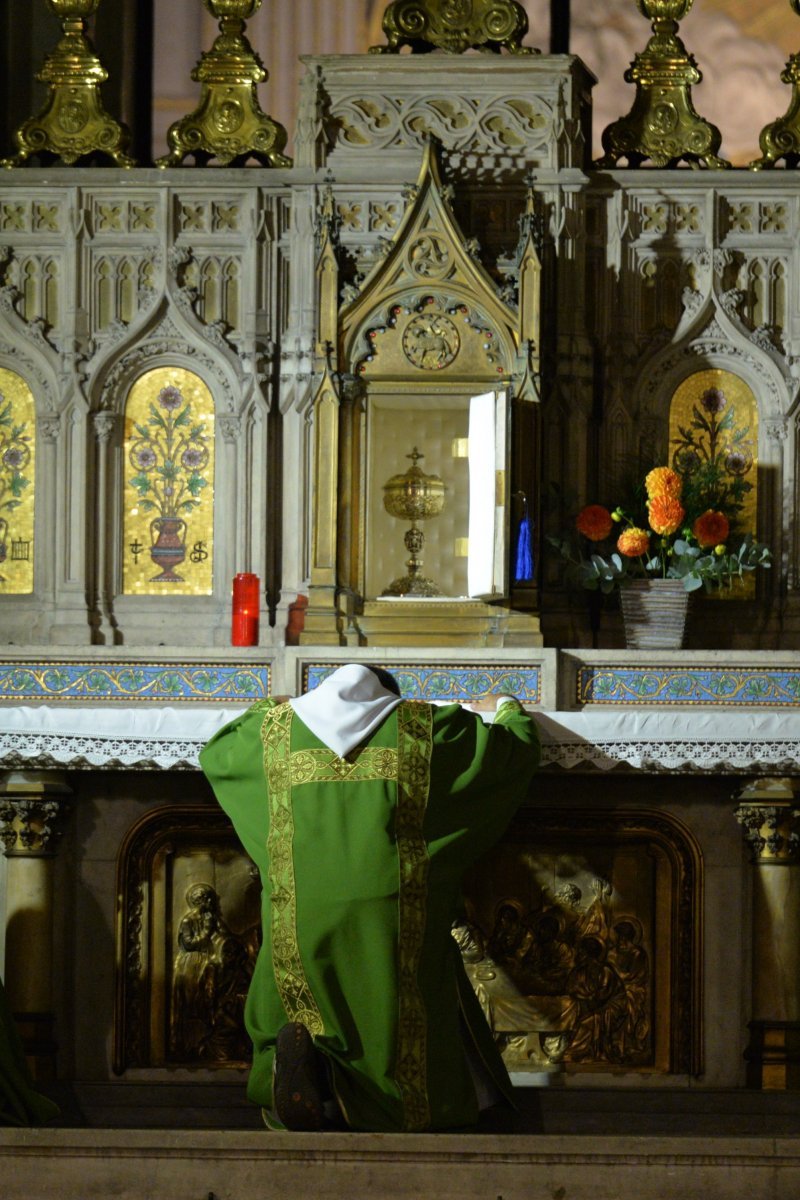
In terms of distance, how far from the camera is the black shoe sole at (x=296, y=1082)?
18.2 feet

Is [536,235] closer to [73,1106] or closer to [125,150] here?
[125,150]

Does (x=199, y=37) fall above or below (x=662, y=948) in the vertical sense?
above

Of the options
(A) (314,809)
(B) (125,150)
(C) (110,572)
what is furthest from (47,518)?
(A) (314,809)

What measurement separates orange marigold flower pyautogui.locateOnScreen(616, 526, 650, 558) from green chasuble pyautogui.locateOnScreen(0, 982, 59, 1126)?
3326 millimetres

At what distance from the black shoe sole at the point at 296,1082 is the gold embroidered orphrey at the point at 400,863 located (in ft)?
0.90

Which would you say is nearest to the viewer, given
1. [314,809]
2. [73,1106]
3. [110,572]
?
[314,809]

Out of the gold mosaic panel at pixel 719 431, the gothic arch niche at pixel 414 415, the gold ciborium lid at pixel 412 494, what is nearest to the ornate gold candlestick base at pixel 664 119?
the gothic arch niche at pixel 414 415

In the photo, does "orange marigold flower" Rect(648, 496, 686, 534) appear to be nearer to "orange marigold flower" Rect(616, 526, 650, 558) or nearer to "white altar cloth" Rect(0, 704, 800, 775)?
"orange marigold flower" Rect(616, 526, 650, 558)

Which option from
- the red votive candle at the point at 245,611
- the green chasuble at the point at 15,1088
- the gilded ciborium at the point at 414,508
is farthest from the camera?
the gilded ciborium at the point at 414,508

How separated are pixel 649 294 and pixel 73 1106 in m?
4.63

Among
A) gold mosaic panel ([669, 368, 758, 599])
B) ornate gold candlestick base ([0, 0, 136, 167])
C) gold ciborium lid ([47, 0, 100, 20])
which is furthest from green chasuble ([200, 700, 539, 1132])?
gold ciborium lid ([47, 0, 100, 20])

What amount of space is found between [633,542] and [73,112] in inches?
143

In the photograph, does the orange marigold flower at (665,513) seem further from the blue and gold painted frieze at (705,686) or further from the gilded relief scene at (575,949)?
the gilded relief scene at (575,949)

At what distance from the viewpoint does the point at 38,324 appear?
8.98 m
